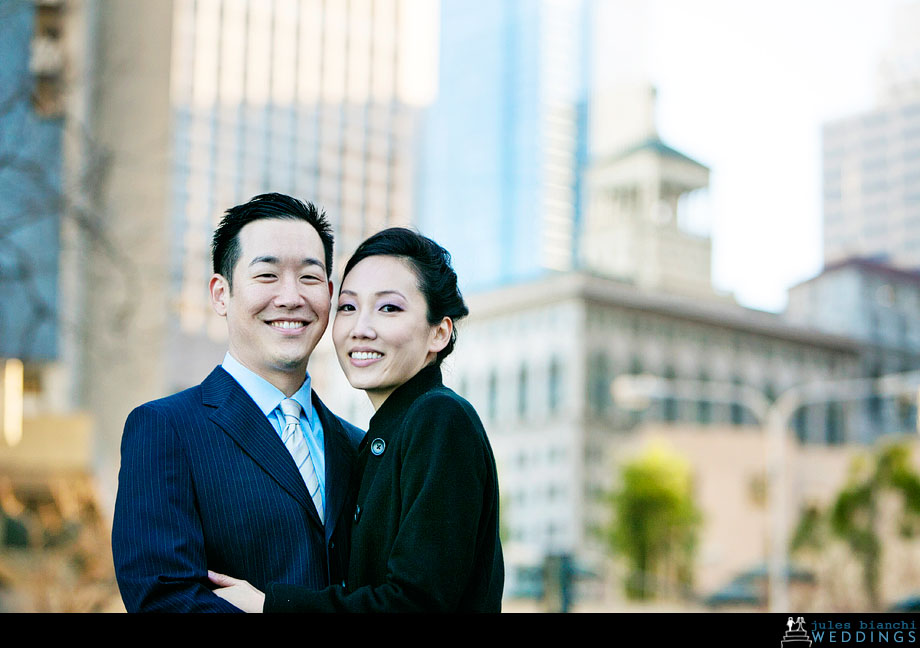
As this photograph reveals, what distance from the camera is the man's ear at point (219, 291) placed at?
2.29m

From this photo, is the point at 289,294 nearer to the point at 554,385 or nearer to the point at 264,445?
the point at 264,445

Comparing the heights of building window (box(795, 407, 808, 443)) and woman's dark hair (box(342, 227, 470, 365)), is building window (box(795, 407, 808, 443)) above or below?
above

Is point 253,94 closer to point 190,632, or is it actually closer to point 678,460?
point 678,460

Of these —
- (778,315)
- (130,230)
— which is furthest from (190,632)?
(778,315)

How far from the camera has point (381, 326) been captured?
2250 millimetres

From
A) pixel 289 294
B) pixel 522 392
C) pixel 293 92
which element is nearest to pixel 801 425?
pixel 522 392

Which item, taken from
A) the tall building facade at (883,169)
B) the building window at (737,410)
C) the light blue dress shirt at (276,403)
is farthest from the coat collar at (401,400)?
the building window at (737,410)

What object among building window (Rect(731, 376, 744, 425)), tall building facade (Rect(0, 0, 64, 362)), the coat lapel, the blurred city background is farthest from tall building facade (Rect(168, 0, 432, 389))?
the coat lapel

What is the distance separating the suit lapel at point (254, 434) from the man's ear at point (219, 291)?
154mm

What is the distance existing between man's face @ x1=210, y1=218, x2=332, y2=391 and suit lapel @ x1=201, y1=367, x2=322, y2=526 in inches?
3.2

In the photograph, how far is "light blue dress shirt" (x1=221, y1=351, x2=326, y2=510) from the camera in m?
2.27

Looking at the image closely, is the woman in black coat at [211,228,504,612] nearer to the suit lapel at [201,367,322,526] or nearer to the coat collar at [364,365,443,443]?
the coat collar at [364,365,443,443]

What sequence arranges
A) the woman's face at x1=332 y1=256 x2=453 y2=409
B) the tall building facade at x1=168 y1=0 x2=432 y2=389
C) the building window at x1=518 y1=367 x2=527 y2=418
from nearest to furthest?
the woman's face at x1=332 y1=256 x2=453 y2=409, the tall building facade at x1=168 y1=0 x2=432 y2=389, the building window at x1=518 y1=367 x2=527 y2=418

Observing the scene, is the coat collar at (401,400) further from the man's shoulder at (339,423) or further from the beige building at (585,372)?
the beige building at (585,372)
